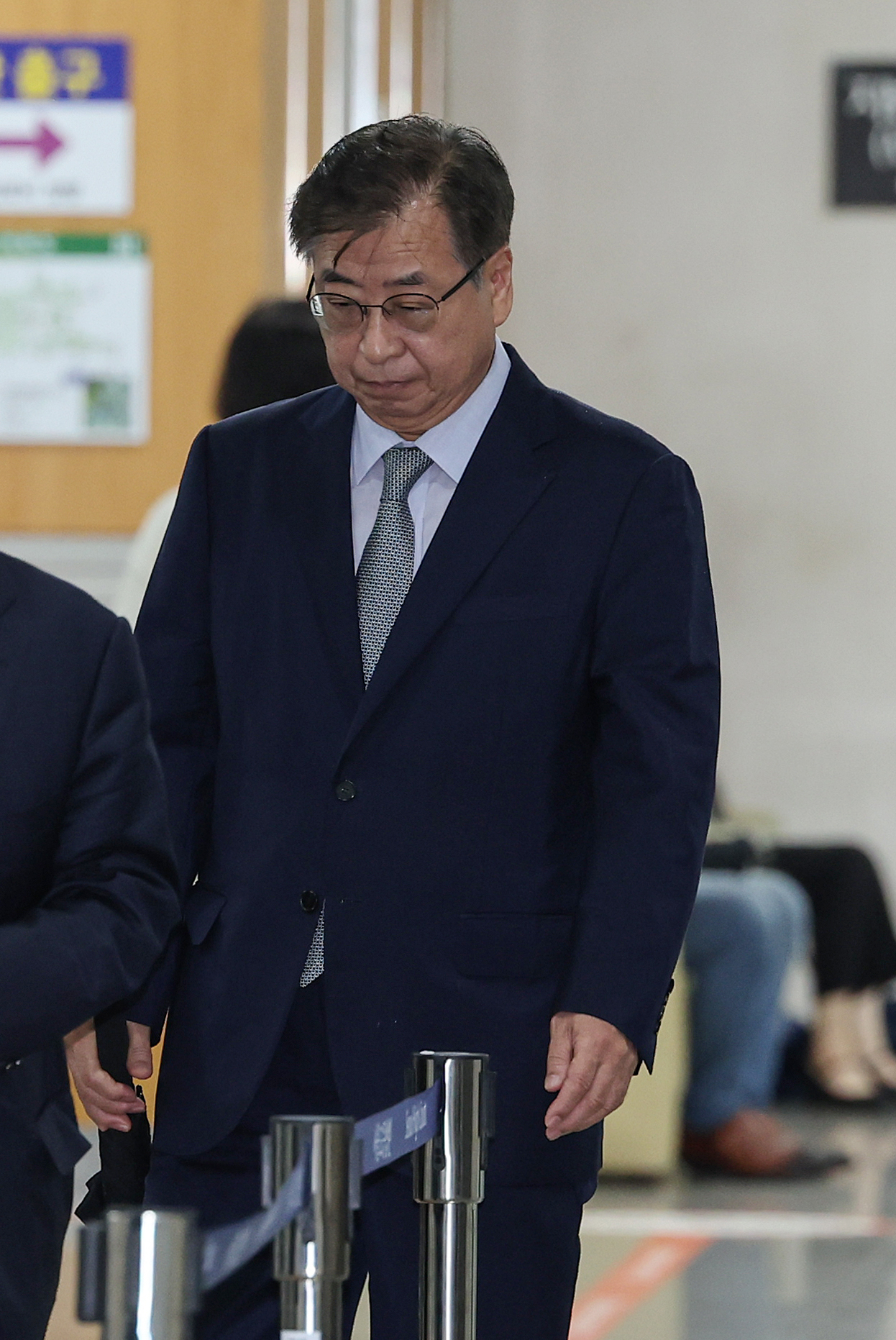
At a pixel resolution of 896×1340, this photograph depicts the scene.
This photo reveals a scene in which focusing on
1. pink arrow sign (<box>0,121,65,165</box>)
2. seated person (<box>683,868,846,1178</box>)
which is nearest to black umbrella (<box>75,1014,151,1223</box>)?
seated person (<box>683,868,846,1178</box>)

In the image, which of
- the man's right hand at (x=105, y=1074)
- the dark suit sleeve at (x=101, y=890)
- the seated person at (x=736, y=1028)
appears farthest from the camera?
the seated person at (x=736, y=1028)

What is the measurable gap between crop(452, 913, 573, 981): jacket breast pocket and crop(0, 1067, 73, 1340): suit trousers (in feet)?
1.35

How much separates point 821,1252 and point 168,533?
8.69 ft

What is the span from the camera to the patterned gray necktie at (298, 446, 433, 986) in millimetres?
1873

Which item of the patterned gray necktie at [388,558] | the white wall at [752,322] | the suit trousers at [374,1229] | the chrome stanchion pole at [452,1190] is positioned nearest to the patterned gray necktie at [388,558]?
the patterned gray necktie at [388,558]

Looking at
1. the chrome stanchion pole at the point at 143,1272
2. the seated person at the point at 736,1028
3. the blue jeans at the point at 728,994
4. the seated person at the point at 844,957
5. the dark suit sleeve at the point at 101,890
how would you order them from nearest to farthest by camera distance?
the chrome stanchion pole at the point at 143,1272, the dark suit sleeve at the point at 101,890, the seated person at the point at 736,1028, the blue jeans at the point at 728,994, the seated person at the point at 844,957

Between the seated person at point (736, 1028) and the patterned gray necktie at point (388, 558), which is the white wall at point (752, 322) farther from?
the patterned gray necktie at point (388, 558)

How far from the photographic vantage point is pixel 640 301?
22.0ft

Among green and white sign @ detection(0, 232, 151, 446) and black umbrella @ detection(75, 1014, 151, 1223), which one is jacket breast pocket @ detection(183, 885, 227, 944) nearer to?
black umbrella @ detection(75, 1014, 151, 1223)

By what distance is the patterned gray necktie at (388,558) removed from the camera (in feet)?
6.15

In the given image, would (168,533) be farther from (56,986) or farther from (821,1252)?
(821,1252)

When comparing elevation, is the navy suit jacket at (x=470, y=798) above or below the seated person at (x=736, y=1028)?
above

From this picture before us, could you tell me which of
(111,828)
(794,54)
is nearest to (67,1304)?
(111,828)

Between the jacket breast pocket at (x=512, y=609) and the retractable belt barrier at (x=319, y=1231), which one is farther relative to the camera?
the jacket breast pocket at (x=512, y=609)
